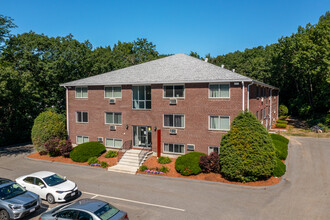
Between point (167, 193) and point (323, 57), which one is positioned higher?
point (323, 57)

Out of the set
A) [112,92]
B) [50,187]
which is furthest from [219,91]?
[50,187]

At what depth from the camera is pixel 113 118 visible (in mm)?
26125

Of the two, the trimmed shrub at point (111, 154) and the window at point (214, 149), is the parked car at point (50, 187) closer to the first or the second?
the trimmed shrub at point (111, 154)

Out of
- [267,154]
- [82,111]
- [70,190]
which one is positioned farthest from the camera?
[82,111]

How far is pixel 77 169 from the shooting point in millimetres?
22219

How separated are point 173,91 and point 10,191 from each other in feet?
47.9

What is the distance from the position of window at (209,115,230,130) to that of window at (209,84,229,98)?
5.98ft

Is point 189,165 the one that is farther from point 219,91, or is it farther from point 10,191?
point 10,191

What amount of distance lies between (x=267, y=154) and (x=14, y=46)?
111 feet

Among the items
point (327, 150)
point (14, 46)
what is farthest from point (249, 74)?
point (14, 46)

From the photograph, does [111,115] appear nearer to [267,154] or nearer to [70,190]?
[70,190]

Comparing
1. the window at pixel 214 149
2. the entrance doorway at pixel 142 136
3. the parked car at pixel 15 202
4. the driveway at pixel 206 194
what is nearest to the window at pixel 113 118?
the entrance doorway at pixel 142 136

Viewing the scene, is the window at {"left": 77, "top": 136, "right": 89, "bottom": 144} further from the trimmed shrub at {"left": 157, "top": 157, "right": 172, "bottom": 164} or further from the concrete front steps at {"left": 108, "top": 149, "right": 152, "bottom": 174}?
the trimmed shrub at {"left": 157, "top": 157, "right": 172, "bottom": 164}

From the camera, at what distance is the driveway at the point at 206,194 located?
13.3m
